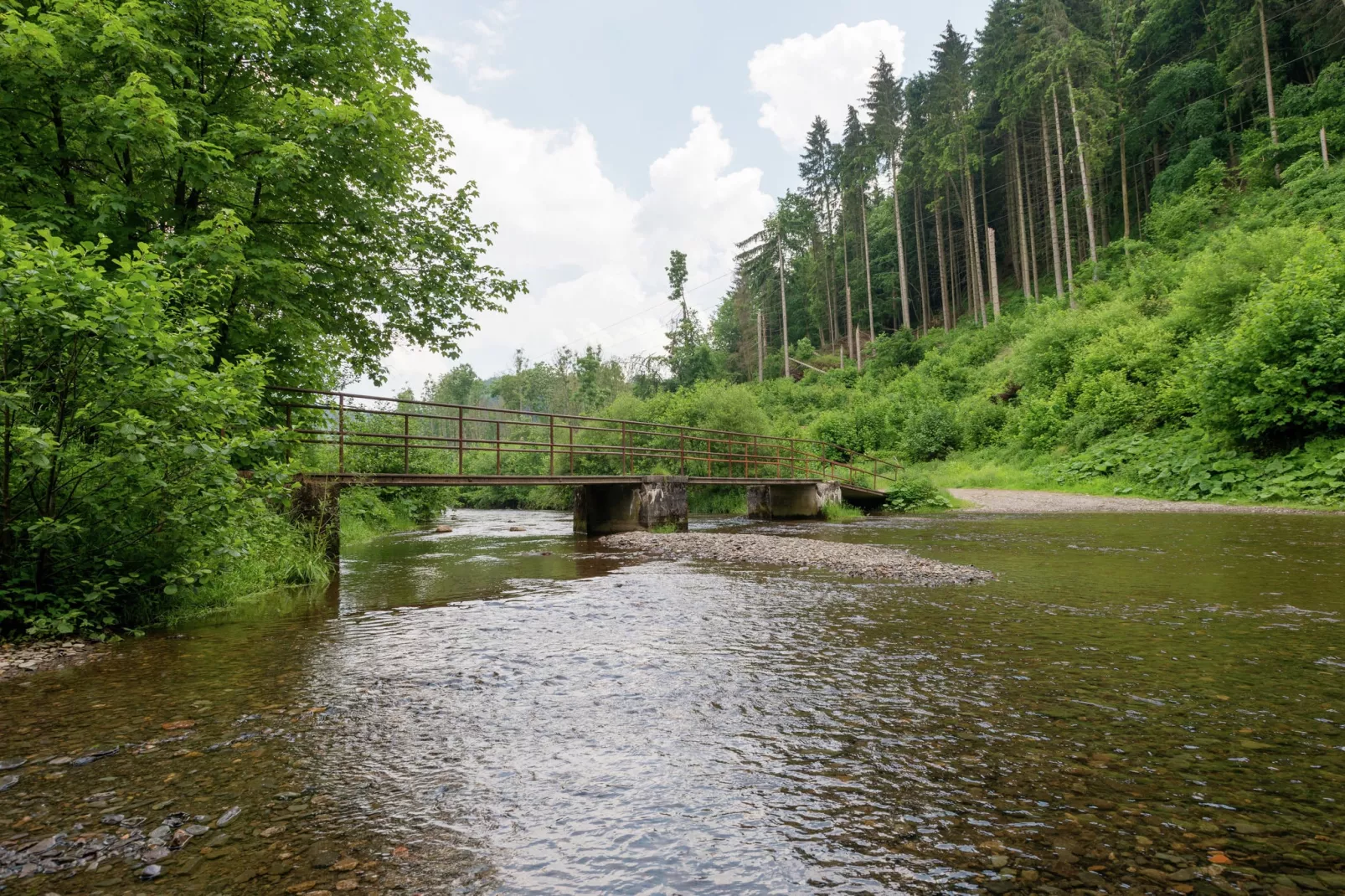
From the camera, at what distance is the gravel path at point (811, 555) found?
28.6 ft

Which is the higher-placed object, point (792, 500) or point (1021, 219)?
point (1021, 219)

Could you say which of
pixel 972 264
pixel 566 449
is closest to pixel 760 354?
pixel 972 264

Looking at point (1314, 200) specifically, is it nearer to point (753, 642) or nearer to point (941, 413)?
point (941, 413)

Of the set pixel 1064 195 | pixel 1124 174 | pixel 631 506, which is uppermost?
pixel 1124 174

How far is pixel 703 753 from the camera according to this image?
11.1 feet

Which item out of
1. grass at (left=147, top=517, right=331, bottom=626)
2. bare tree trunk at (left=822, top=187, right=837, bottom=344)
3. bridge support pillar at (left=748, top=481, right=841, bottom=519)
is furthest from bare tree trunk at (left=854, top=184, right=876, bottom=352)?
grass at (left=147, top=517, right=331, bottom=626)

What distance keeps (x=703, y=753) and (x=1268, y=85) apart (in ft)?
147

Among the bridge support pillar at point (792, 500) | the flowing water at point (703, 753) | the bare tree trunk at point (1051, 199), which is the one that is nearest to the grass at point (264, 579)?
the flowing water at point (703, 753)

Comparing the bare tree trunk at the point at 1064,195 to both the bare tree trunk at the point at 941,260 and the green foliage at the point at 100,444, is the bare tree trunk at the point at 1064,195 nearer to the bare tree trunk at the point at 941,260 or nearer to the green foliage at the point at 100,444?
the bare tree trunk at the point at 941,260

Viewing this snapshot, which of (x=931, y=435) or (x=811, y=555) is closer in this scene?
(x=811, y=555)

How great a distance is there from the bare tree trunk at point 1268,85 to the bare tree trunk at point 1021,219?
11382 mm

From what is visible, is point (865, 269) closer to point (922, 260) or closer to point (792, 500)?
point (922, 260)

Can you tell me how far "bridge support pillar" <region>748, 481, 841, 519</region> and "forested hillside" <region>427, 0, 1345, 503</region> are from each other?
7039 millimetres

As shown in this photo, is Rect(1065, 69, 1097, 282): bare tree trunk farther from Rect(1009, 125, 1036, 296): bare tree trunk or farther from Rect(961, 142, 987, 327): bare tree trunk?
Rect(961, 142, 987, 327): bare tree trunk
